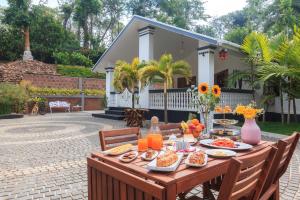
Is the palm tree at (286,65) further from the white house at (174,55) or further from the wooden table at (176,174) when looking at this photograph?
the wooden table at (176,174)

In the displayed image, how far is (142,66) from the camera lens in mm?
9539

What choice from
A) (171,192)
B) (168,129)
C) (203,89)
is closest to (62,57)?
(168,129)

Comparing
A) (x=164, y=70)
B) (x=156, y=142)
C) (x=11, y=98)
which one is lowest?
(x=156, y=142)

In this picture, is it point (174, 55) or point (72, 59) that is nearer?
point (174, 55)

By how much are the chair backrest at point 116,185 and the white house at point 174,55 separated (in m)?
6.92

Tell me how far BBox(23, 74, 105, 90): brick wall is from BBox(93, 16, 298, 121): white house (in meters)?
5.13

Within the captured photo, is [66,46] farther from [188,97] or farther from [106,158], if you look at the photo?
[106,158]

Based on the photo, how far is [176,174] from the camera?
1.68 metres

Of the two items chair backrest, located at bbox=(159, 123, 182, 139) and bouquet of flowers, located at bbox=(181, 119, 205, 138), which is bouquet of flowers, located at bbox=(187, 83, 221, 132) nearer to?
bouquet of flowers, located at bbox=(181, 119, 205, 138)

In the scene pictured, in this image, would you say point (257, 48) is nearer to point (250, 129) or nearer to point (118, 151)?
point (250, 129)

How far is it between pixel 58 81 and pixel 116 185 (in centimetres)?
1951

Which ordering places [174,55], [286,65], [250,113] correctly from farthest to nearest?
1. [174,55]
2. [286,65]
3. [250,113]

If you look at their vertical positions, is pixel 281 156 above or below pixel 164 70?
below

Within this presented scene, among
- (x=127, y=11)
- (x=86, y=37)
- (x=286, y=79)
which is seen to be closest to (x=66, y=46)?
(x=86, y=37)
